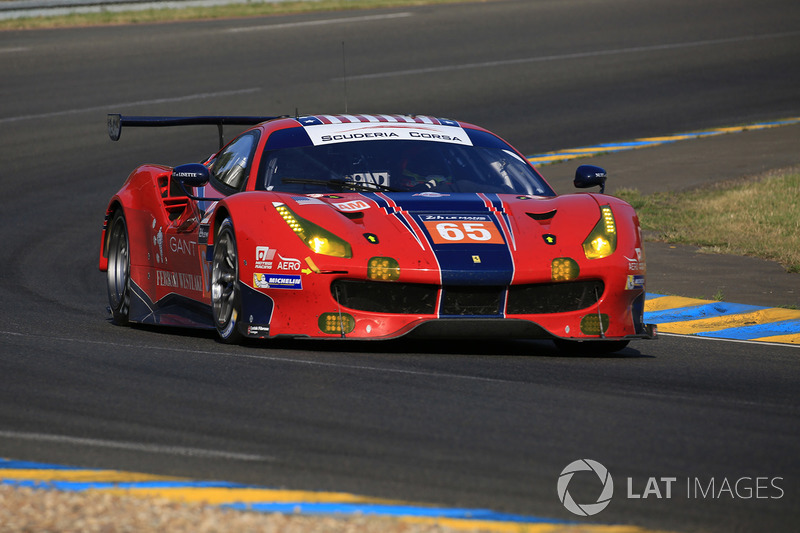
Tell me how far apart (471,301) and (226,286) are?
1.33 m

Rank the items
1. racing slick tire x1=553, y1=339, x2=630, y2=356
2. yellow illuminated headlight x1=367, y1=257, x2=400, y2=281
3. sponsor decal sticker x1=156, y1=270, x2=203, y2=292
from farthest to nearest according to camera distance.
Result: 1. sponsor decal sticker x1=156, y1=270, x2=203, y2=292
2. racing slick tire x1=553, y1=339, x2=630, y2=356
3. yellow illuminated headlight x1=367, y1=257, x2=400, y2=281

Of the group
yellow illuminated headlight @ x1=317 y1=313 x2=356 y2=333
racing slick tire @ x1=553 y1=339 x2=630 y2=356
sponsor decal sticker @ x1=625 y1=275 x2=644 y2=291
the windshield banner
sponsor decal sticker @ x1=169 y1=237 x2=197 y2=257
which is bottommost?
racing slick tire @ x1=553 y1=339 x2=630 y2=356

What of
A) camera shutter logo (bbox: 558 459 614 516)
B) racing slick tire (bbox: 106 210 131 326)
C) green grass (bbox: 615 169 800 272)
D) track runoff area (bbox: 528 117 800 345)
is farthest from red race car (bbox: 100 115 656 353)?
green grass (bbox: 615 169 800 272)

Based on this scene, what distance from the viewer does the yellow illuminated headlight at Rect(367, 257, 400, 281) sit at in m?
6.61

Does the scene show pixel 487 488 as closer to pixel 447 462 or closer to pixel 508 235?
pixel 447 462

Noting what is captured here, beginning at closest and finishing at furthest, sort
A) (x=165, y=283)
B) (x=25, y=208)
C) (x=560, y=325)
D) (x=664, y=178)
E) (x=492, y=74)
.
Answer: (x=560, y=325) < (x=165, y=283) < (x=25, y=208) < (x=664, y=178) < (x=492, y=74)

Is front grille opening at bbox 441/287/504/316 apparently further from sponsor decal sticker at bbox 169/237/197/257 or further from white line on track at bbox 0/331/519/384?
sponsor decal sticker at bbox 169/237/197/257

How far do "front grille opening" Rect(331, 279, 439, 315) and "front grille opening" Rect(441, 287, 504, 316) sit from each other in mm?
68

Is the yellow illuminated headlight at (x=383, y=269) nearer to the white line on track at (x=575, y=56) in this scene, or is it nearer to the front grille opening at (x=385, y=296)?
the front grille opening at (x=385, y=296)

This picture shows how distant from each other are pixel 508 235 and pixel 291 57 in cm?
1685

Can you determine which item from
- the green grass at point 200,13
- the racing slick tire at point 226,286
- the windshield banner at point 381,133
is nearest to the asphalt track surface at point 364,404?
the racing slick tire at point 226,286

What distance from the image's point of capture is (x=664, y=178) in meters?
15.5

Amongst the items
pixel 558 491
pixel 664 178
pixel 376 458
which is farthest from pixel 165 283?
pixel 664 178
